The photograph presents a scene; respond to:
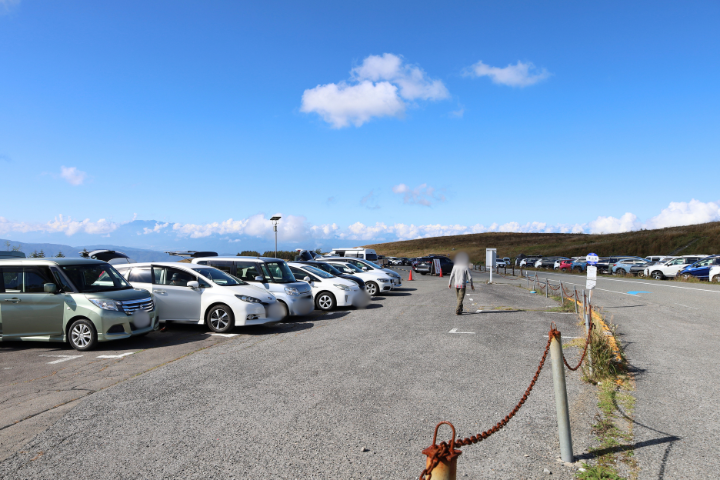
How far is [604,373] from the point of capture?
6.45m

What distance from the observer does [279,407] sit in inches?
210

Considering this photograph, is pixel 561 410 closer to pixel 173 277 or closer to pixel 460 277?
pixel 460 277

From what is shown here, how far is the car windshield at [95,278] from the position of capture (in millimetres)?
9133

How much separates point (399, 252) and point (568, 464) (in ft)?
371

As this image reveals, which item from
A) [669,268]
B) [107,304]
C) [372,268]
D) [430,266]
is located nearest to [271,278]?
[107,304]

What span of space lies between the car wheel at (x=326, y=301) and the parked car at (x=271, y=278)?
167cm

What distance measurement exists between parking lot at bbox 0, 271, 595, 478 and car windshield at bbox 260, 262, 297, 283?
337 cm

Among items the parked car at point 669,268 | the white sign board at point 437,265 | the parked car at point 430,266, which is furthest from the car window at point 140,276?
the parked car at point 669,268

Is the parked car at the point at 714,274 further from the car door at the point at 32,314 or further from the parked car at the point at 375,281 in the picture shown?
the car door at the point at 32,314

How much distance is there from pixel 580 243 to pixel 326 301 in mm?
87795

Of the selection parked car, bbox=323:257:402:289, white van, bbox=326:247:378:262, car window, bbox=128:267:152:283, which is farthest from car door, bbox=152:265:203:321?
white van, bbox=326:247:378:262

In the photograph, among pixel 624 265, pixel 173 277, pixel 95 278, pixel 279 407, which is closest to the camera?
pixel 279 407

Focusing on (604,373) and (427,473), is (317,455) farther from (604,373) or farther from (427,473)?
(604,373)

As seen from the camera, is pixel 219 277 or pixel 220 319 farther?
pixel 219 277
